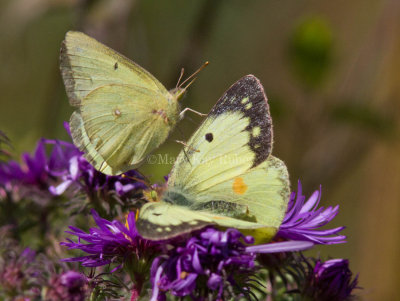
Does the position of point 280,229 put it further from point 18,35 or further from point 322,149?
point 18,35

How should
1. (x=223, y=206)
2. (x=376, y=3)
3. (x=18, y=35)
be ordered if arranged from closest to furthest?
(x=223, y=206), (x=18, y=35), (x=376, y=3)

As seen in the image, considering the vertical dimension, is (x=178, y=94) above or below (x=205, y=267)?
above

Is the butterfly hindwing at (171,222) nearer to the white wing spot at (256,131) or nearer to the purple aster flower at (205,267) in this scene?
the purple aster flower at (205,267)

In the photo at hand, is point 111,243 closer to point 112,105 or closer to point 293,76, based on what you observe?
point 112,105

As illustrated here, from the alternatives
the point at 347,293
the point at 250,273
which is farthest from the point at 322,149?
the point at 250,273

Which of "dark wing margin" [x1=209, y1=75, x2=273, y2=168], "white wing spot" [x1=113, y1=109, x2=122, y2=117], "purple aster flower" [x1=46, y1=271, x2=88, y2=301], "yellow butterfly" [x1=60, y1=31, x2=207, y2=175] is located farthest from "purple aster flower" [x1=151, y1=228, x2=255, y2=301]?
"white wing spot" [x1=113, y1=109, x2=122, y2=117]

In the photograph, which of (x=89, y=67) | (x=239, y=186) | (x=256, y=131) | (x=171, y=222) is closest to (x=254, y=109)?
(x=256, y=131)
